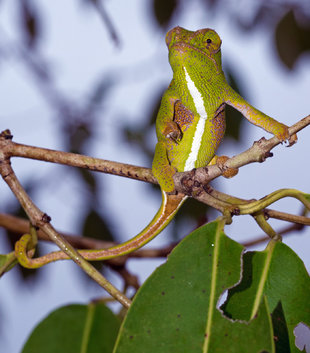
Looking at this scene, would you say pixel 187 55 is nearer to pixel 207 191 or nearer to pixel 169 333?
pixel 207 191

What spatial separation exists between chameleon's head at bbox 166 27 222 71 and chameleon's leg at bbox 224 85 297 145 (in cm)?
6

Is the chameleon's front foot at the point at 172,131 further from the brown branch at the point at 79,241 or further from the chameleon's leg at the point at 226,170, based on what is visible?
the brown branch at the point at 79,241

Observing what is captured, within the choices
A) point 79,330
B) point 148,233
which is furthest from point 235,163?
point 79,330

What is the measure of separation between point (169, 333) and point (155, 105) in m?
1.13

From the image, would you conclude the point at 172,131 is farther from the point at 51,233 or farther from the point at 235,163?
the point at 51,233

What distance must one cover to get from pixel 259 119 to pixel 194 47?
17 cm

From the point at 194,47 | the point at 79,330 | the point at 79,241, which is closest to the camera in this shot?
the point at 194,47

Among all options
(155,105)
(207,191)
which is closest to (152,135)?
(155,105)

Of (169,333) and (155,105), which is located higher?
(155,105)

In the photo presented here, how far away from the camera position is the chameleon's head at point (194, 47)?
2.64 feet

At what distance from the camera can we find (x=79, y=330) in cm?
109

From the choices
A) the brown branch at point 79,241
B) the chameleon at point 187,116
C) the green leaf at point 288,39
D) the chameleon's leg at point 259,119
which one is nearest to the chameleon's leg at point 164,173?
the chameleon at point 187,116

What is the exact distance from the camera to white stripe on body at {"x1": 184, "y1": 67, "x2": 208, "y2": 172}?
82cm

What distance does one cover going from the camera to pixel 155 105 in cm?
171
